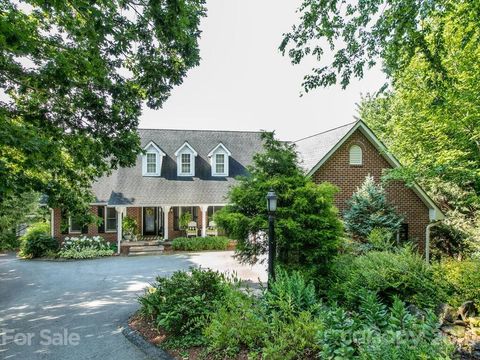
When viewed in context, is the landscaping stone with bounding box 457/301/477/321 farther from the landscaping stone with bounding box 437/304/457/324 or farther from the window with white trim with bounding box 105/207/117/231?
the window with white trim with bounding box 105/207/117/231

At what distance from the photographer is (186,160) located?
21109mm

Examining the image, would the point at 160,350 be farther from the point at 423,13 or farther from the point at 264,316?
the point at 423,13

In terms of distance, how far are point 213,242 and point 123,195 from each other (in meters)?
6.23

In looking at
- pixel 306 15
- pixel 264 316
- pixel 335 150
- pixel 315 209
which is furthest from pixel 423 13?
pixel 335 150

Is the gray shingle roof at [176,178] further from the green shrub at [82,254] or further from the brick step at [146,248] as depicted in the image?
the green shrub at [82,254]

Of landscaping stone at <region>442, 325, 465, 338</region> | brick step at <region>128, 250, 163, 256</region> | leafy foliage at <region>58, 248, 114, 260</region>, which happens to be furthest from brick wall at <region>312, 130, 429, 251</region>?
leafy foliage at <region>58, 248, 114, 260</region>

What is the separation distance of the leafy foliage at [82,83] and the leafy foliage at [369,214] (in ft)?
29.9

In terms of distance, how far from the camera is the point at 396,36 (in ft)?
20.1

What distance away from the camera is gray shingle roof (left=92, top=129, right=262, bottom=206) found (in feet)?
62.4

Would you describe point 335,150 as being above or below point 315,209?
above

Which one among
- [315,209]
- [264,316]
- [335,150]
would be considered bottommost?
[264,316]

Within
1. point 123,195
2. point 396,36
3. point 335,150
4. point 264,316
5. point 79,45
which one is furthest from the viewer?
point 123,195

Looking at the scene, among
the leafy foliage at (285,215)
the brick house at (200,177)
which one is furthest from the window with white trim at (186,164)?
the leafy foliage at (285,215)

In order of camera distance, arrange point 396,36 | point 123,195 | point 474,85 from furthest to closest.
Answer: point 123,195, point 474,85, point 396,36
